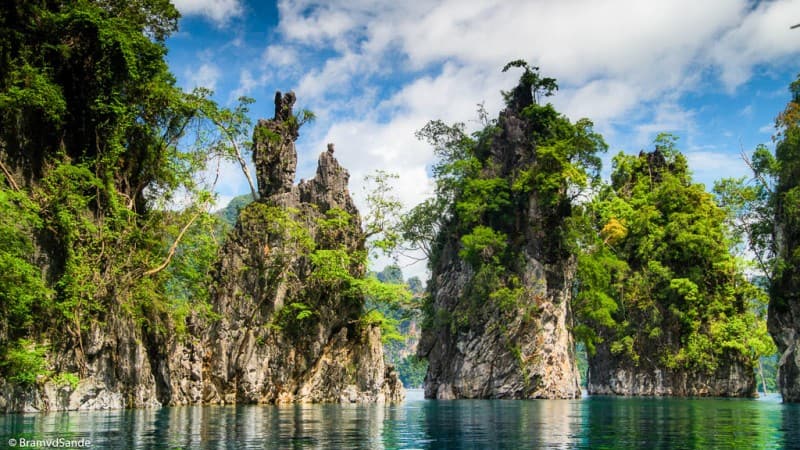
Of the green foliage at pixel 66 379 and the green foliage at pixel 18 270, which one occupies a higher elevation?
the green foliage at pixel 18 270

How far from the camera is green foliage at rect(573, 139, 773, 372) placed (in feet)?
159

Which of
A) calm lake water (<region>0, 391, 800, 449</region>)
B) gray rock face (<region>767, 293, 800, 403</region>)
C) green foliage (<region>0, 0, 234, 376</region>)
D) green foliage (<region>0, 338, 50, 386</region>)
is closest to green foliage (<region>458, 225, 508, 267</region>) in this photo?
gray rock face (<region>767, 293, 800, 403</region>)

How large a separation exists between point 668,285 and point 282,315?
30.0m

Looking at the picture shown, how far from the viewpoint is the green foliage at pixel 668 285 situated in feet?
159

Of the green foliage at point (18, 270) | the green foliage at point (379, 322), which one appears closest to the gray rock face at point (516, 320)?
the green foliage at point (379, 322)

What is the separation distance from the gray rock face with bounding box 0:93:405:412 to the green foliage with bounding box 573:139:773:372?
61.5ft

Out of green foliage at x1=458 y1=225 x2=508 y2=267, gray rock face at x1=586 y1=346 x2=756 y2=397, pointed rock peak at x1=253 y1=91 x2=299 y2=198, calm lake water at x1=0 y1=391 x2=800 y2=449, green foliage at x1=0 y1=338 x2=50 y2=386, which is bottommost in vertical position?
gray rock face at x1=586 y1=346 x2=756 y2=397

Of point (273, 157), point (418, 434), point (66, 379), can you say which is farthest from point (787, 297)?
point (66, 379)

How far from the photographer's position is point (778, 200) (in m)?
37.0

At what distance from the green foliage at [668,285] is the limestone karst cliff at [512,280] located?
11.7 ft

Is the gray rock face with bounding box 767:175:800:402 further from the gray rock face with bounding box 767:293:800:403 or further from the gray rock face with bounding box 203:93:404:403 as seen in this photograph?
the gray rock face with bounding box 203:93:404:403

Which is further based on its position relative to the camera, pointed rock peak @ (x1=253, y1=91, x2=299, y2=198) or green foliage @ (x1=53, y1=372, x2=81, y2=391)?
pointed rock peak @ (x1=253, y1=91, x2=299, y2=198)

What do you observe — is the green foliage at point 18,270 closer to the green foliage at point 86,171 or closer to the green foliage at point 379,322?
the green foliage at point 86,171

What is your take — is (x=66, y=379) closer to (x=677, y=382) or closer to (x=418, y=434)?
(x=418, y=434)
